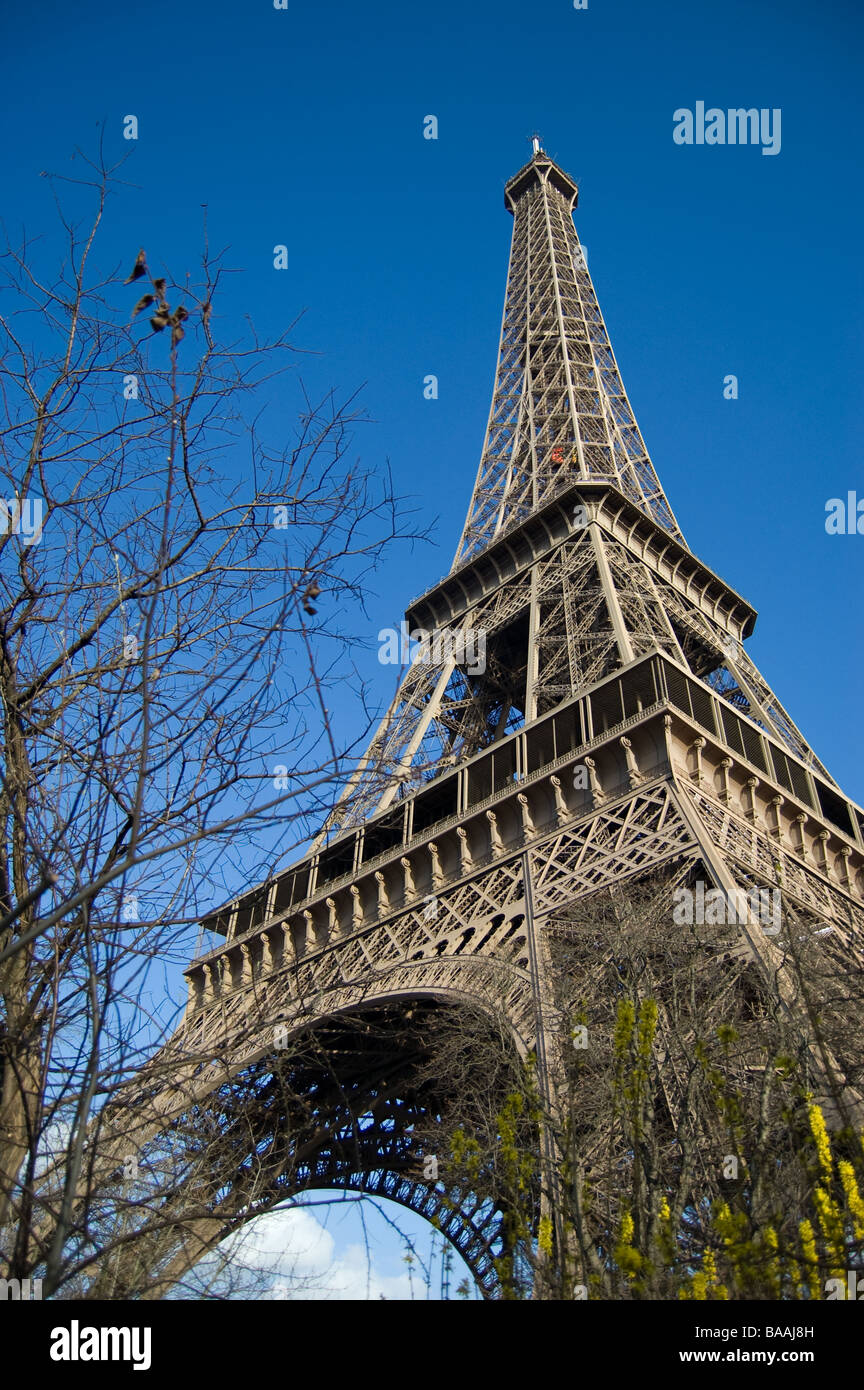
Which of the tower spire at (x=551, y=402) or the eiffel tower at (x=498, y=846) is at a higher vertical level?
the tower spire at (x=551, y=402)

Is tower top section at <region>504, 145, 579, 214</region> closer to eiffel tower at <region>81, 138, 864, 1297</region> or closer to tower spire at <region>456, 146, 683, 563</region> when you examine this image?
tower spire at <region>456, 146, 683, 563</region>

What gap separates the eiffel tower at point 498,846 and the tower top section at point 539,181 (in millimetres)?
27636

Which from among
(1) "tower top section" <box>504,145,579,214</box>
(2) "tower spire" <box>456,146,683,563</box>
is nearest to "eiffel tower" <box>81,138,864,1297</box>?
(2) "tower spire" <box>456,146,683,563</box>

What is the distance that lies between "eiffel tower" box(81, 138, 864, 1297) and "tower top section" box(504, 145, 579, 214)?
27636mm

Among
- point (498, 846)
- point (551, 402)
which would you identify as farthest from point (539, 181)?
point (498, 846)

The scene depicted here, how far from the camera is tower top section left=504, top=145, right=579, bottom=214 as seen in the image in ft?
215

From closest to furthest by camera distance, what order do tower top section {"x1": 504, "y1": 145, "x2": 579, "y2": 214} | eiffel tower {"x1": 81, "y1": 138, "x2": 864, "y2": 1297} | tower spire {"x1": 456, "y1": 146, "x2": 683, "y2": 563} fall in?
1. eiffel tower {"x1": 81, "y1": 138, "x2": 864, "y2": 1297}
2. tower spire {"x1": 456, "y1": 146, "x2": 683, "y2": 563}
3. tower top section {"x1": 504, "y1": 145, "x2": 579, "y2": 214}

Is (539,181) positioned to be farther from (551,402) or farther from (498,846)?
(498,846)

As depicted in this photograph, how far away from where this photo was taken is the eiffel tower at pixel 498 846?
13836 mm

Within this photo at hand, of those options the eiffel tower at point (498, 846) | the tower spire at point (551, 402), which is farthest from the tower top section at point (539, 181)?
the eiffel tower at point (498, 846)

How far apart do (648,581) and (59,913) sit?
29703mm

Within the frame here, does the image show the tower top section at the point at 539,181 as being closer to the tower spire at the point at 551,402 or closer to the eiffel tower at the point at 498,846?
the tower spire at the point at 551,402

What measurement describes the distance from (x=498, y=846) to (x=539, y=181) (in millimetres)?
54794
